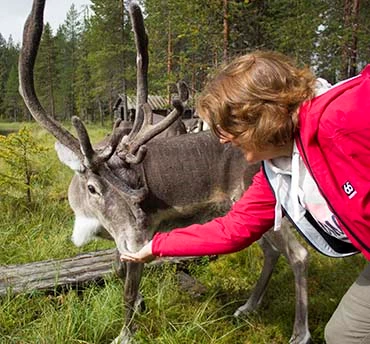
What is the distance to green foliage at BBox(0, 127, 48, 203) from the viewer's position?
6.41 metres

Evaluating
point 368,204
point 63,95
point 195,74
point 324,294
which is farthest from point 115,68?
point 368,204

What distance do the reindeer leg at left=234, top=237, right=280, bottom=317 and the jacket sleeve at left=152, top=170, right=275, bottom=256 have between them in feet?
5.94

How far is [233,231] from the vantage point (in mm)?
2420

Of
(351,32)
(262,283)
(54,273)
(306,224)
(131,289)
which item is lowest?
(262,283)

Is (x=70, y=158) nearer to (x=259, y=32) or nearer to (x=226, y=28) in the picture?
(x=226, y=28)

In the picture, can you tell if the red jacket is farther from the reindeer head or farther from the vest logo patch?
the reindeer head

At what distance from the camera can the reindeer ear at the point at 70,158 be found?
338 cm

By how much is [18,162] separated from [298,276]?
14.5ft

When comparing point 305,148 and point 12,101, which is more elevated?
point 305,148

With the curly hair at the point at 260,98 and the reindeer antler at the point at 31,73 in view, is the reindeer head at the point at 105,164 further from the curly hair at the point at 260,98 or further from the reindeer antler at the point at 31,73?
the curly hair at the point at 260,98

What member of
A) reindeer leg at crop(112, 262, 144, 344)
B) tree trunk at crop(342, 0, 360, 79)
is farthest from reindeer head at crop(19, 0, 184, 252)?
tree trunk at crop(342, 0, 360, 79)

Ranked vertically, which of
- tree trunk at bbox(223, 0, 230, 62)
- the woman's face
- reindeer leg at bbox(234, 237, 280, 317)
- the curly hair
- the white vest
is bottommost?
reindeer leg at bbox(234, 237, 280, 317)

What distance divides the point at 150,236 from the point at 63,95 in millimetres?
56463

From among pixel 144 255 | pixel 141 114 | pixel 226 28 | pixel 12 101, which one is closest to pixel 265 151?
pixel 144 255
